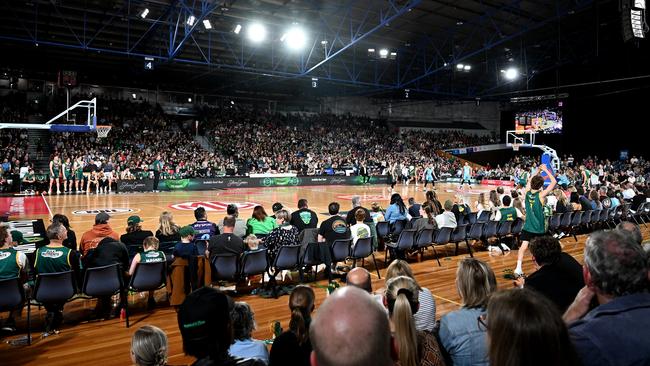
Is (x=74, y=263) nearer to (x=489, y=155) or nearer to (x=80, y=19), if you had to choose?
(x=80, y=19)

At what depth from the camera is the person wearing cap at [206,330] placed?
187 cm

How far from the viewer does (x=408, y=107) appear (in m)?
43.3

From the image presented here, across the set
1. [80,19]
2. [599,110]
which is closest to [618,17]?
[599,110]

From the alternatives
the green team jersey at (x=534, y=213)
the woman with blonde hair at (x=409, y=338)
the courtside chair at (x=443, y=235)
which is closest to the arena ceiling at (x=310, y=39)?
the courtside chair at (x=443, y=235)

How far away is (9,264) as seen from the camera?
5301mm

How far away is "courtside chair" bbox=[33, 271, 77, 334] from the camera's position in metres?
5.18

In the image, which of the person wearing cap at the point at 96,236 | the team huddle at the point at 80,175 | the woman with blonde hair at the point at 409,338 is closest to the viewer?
the woman with blonde hair at the point at 409,338

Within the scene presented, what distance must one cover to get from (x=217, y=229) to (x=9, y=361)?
3959 millimetres

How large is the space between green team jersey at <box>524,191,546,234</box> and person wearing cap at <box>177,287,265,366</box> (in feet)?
21.4

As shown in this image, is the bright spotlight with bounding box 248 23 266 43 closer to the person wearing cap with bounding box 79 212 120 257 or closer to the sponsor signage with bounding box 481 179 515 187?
the person wearing cap with bounding box 79 212 120 257

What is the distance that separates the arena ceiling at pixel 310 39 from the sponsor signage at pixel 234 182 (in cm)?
654

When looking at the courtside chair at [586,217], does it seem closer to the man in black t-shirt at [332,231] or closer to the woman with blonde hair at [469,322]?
the man in black t-shirt at [332,231]

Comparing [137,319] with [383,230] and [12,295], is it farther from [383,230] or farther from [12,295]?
[383,230]

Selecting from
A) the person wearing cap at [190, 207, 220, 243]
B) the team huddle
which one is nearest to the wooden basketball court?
the person wearing cap at [190, 207, 220, 243]
